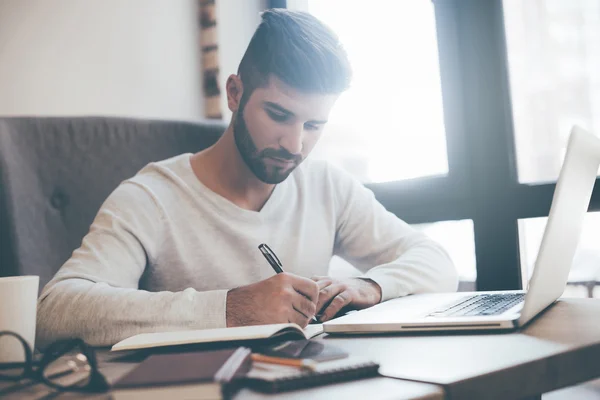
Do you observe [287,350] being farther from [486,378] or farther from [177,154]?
[177,154]

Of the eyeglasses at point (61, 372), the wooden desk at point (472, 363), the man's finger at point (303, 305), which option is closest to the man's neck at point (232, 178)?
the man's finger at point (303, 305)

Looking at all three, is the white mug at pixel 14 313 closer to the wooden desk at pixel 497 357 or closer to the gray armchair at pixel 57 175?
the wooden desk at pixel 497 357

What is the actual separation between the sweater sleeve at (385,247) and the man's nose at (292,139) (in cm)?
25

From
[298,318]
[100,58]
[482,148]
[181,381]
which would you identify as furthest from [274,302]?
[100,58]

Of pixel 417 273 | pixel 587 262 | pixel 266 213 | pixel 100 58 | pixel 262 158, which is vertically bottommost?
pixel 587 262

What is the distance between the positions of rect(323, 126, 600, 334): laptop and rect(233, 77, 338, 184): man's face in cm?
52

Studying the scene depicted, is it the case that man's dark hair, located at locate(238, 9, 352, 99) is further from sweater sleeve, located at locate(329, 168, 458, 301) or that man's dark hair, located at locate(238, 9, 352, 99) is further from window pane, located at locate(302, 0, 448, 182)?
window pane, located at locate(302, 0, 448, 182)

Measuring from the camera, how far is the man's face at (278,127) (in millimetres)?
1427

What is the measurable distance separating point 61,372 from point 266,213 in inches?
33.9

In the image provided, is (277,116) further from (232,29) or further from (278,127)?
(232,29)

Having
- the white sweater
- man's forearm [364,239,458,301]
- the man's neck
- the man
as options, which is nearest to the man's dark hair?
the man

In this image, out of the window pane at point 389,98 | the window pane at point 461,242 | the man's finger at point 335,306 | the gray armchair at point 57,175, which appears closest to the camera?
the man's finger at point 335,306

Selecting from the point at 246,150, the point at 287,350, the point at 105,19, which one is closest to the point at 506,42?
the point at 246,150

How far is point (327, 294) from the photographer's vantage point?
109 cm
